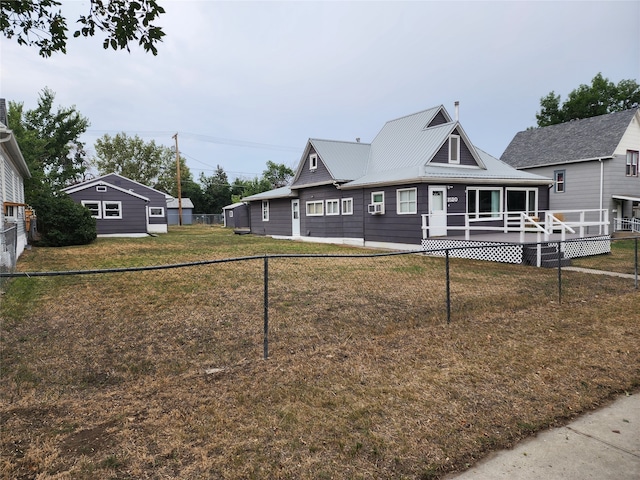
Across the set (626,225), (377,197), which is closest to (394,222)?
(377,197)

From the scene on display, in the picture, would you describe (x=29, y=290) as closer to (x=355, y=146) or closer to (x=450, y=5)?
(x=450, y=5)

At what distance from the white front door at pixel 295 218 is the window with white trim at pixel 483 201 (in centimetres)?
1048

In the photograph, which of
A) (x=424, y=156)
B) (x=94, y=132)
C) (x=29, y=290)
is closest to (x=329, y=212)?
(x=424, y=156)

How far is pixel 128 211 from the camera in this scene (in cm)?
2647

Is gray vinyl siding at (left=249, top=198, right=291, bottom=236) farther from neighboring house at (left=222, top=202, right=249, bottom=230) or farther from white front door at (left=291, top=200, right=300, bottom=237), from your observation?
neighboring house at (left=222, top=202, right=249, bottom=230)

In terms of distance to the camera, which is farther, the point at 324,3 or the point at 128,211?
the point at 128,211

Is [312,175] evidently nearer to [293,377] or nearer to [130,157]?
[293,377]

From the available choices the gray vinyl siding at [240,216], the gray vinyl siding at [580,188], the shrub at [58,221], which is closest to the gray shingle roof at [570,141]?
the gray vinyl siding at [580,188]

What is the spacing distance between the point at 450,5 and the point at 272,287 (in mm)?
9621

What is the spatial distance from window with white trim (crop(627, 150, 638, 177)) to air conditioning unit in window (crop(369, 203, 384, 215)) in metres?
15.3

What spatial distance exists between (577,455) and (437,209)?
13.8 m

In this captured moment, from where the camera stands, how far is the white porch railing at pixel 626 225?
21.8 m

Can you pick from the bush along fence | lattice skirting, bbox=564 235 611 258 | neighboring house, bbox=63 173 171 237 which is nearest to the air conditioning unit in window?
the bush along fence

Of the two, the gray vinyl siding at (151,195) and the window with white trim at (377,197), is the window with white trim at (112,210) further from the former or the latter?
the window with white trim at (377,197)
